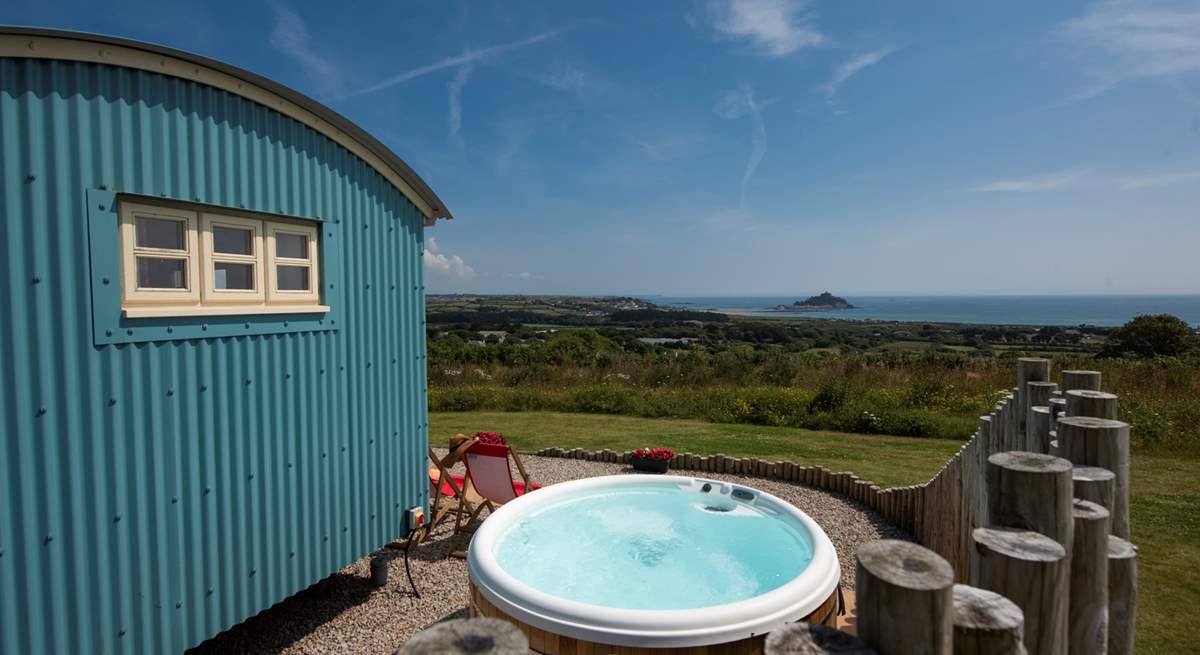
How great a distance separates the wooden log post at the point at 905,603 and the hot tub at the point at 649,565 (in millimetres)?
2417

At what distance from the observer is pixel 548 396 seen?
41.3ft

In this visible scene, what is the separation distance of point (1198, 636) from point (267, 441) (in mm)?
5864

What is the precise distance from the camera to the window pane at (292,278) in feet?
12.7

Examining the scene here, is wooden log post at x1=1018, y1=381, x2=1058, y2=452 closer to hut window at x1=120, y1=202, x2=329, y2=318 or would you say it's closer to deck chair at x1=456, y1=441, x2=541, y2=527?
deck chair at x1=456, y1=441, x2=541, y2=527

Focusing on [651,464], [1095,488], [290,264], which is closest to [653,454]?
[651,464]

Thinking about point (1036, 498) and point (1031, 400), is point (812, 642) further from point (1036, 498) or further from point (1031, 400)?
point (1031, 400)

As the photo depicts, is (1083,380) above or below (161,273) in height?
below

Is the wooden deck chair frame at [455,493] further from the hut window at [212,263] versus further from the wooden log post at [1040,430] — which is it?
the wooden log post at [1040,430]

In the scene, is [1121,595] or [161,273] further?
[161,273]

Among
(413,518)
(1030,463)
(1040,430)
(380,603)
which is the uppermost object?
(1030,463)

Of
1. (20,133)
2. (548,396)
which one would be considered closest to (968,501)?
(20,133)

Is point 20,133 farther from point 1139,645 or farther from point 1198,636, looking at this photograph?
point 1198,636

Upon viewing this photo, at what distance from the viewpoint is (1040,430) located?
2922 mm

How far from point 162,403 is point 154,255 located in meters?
0.80
